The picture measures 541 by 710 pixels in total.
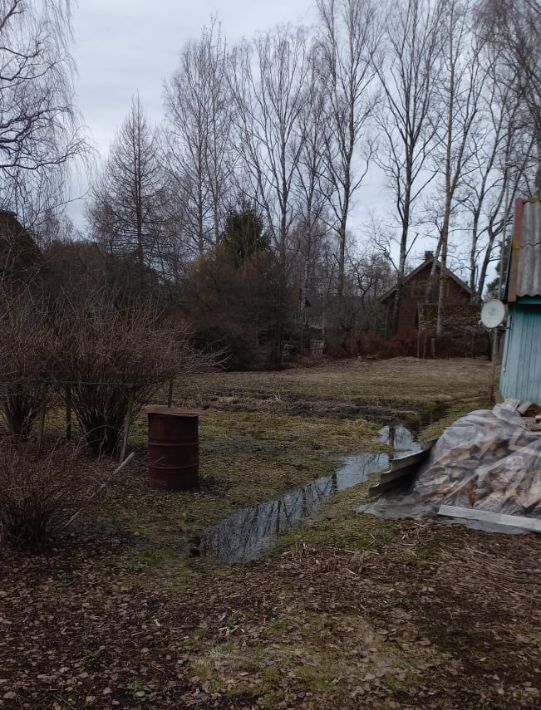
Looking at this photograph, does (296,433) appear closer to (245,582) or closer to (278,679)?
(245,582)

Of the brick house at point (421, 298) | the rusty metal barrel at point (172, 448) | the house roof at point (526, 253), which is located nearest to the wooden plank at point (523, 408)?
the house roof at point (526, 253)

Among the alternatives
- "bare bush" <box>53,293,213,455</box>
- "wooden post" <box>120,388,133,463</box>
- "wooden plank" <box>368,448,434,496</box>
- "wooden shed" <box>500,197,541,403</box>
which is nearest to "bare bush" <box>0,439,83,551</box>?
"wooden post" <box>120,388,133,463</box>

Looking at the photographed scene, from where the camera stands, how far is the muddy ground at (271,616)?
3.28 m

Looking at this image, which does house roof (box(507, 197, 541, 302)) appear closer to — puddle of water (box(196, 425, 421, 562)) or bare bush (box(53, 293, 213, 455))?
puddle of water (box(196, 425, 421, 562))

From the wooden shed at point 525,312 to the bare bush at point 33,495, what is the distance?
9.29 m

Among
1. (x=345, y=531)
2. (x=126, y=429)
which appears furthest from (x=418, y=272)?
(x=345, y=531)

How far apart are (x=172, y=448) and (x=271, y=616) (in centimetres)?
330

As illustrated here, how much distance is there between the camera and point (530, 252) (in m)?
11.7

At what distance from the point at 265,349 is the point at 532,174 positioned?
1721 centimetres

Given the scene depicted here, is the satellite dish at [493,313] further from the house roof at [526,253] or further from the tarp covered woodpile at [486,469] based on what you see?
the tarp covered woodpile at [486,469]

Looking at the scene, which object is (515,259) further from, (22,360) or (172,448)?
(22,360)

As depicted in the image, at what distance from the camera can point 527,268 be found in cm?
1152

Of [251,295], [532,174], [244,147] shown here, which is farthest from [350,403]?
[244,147]

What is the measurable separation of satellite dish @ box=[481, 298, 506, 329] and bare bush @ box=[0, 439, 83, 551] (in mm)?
9929
